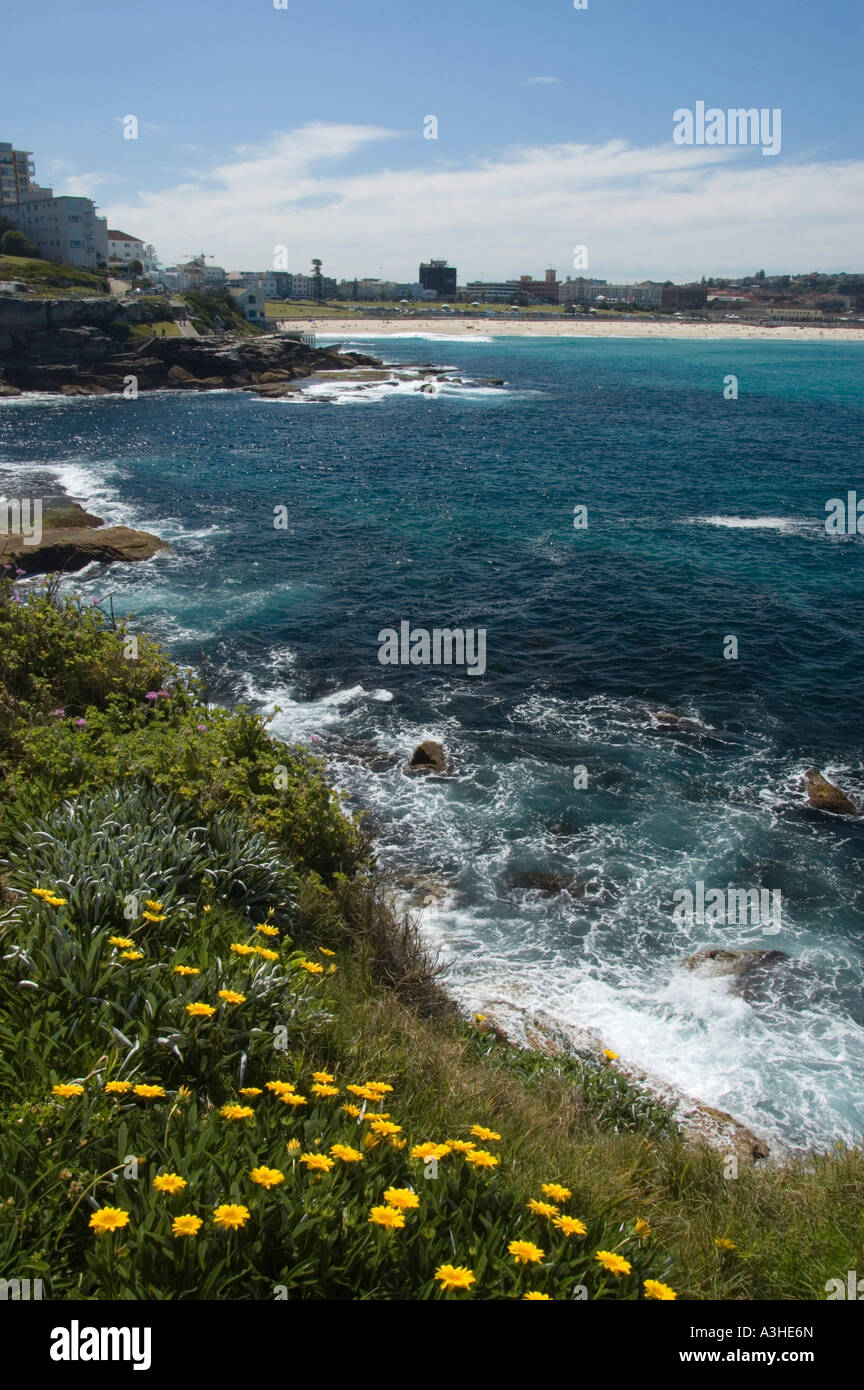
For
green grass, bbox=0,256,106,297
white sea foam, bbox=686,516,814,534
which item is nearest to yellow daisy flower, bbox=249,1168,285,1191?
white sea foam, bbox=686,516,814,534

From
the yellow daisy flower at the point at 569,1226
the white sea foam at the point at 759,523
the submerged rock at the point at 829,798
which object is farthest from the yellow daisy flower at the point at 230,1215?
the white sea foam at the point at 759,523

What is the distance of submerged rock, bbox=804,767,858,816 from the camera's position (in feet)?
63.0

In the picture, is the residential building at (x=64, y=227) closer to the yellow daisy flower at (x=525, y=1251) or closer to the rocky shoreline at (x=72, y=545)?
the rocky shoreline at (x=72, y=545)

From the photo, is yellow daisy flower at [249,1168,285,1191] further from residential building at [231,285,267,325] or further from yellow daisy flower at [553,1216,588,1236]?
residential building at [231,285,267,325]

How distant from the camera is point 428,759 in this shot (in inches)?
820

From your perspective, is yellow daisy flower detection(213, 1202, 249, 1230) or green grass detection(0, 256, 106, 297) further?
green grass detection(0, 256, 106, 297)

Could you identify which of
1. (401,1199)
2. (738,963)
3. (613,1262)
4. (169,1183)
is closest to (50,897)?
(169,1183)

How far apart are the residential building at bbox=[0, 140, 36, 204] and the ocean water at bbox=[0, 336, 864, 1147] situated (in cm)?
15399

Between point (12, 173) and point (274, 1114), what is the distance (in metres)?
225

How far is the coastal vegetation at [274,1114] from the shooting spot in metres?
4.76

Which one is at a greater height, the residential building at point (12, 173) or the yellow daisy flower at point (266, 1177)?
the residential building at point (12, 173)

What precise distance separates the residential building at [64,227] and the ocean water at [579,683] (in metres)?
81.0

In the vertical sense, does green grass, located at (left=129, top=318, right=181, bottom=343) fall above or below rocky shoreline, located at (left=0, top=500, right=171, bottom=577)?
above

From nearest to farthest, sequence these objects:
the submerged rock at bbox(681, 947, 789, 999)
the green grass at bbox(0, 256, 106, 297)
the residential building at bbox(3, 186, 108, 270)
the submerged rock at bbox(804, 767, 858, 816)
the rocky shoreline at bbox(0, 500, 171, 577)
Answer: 1. the submerged rock at bbox(681, 947, 789, 999)
2. the submerged rock at bbox(804, 767, 858, 816)
3. the rocky shoreline at bbox(0, 500, 171, 577)
4. the green grass at bbox(0, 256, 106, 297)
5. the residential building at bbox(3, 186, 108, 270)
